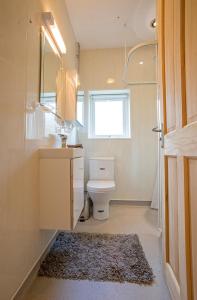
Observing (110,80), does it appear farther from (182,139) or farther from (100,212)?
(182,139)

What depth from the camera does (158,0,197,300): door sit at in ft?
2.44

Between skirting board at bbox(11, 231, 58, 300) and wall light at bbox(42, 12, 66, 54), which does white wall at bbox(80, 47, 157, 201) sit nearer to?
wall light at bbox(42, 12, 66, 54)

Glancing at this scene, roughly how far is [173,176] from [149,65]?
93.0 inches

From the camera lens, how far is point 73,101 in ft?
8.31

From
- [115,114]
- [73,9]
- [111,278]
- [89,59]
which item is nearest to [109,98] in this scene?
[115,114]

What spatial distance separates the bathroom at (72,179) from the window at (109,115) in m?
0.40

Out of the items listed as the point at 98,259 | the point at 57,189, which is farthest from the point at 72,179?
the point at 98,259

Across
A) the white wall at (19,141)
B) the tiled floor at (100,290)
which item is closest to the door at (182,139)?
the tiled floor at (100,290)

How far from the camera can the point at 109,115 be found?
3.20 m

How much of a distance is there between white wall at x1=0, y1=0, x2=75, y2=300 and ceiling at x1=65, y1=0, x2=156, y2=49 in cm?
96

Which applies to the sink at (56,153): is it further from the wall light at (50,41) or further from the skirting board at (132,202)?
the skirting board at (132,202)

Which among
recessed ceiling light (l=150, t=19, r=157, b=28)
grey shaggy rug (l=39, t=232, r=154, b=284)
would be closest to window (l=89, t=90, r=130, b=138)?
recessed ceiling light (l=150, t=19, r=157, b=28)

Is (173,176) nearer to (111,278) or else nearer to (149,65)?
(111,278)

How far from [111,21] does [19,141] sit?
215 cm
